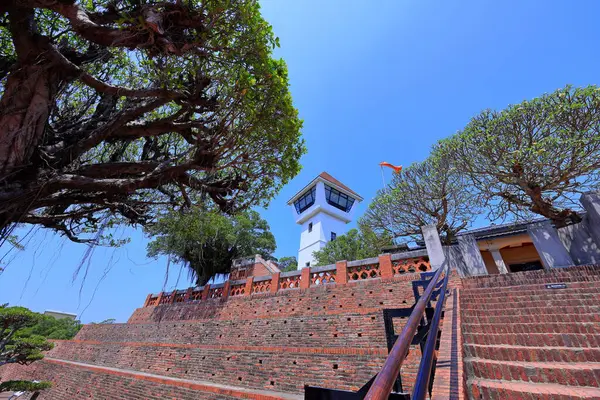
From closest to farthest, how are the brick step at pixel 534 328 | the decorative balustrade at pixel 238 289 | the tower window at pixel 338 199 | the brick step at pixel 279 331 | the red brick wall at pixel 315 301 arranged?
the brick step at pixel 534 328, the brick step at pixel 279 331, the red brick wall at pixel 315 301, the decorative balustrade at pixel 238 289, the tower window at pixel 338 199

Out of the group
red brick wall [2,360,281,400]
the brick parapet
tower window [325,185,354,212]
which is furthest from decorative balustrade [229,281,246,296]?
tower window [325,185,354,212]

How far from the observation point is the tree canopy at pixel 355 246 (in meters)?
12.8

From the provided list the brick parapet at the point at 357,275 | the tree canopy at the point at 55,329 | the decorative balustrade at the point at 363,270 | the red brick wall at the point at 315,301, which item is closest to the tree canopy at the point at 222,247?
the red brick wall at the point at 315,301

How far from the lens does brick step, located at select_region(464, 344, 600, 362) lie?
7.55ft

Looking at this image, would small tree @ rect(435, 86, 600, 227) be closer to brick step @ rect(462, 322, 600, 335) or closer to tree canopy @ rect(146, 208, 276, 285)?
brick step @ rect(462, 322, 600, 335)

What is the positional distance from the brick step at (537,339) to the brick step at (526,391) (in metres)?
1.02

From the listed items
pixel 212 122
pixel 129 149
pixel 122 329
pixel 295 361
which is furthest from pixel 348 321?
pixel 122 329

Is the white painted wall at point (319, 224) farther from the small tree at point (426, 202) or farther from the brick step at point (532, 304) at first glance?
the brick step at point (532, 304)

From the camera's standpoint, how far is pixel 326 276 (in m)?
7.64

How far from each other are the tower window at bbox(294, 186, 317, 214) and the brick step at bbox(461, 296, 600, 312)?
18.2 metres

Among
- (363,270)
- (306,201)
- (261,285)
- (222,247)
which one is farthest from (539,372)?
(306,201)

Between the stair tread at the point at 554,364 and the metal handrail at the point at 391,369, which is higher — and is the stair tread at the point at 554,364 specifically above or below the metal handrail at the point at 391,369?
below

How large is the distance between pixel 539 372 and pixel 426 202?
33.0ft

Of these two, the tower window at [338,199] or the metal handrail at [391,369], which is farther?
the tower window at [338,199]
